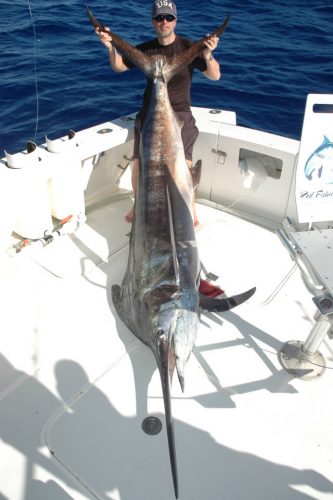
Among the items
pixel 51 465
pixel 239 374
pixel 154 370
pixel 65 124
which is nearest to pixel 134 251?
pixel 154 370

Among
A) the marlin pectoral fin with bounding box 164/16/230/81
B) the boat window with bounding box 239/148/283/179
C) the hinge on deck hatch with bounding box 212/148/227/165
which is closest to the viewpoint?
the marlin pectoral fin with bounding box 164/16/230/81

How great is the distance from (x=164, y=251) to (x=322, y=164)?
0.95m

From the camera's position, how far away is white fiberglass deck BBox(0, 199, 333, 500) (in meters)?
1.65

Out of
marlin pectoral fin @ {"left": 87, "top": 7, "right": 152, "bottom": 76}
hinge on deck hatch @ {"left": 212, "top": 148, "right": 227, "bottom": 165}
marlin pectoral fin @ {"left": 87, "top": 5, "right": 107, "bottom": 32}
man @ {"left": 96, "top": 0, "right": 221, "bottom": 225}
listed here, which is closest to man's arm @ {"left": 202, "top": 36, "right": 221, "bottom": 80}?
man @ {"left": 96, "top": 0, "right": 221, "bottom": 225}

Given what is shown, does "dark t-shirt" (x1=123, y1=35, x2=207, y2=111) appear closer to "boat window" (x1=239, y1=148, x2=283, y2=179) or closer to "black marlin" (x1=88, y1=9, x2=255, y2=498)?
"black marlin" (x1=88, y1=9, x2=255, y2=498)

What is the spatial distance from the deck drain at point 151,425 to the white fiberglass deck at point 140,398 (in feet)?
0.08

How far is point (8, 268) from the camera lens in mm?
2654

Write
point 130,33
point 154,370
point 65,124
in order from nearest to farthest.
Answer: point 154,370
point 65,124
point 130,33

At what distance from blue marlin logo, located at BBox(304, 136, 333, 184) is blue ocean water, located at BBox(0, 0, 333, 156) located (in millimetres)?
3569

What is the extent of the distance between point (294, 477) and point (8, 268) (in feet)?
6.94

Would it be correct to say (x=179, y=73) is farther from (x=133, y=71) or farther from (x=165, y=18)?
(x=133, y=71)

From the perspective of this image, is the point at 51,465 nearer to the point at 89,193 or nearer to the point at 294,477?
the point at 294,477

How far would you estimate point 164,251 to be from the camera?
2084 mm

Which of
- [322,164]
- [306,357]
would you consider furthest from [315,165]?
[306,357]
